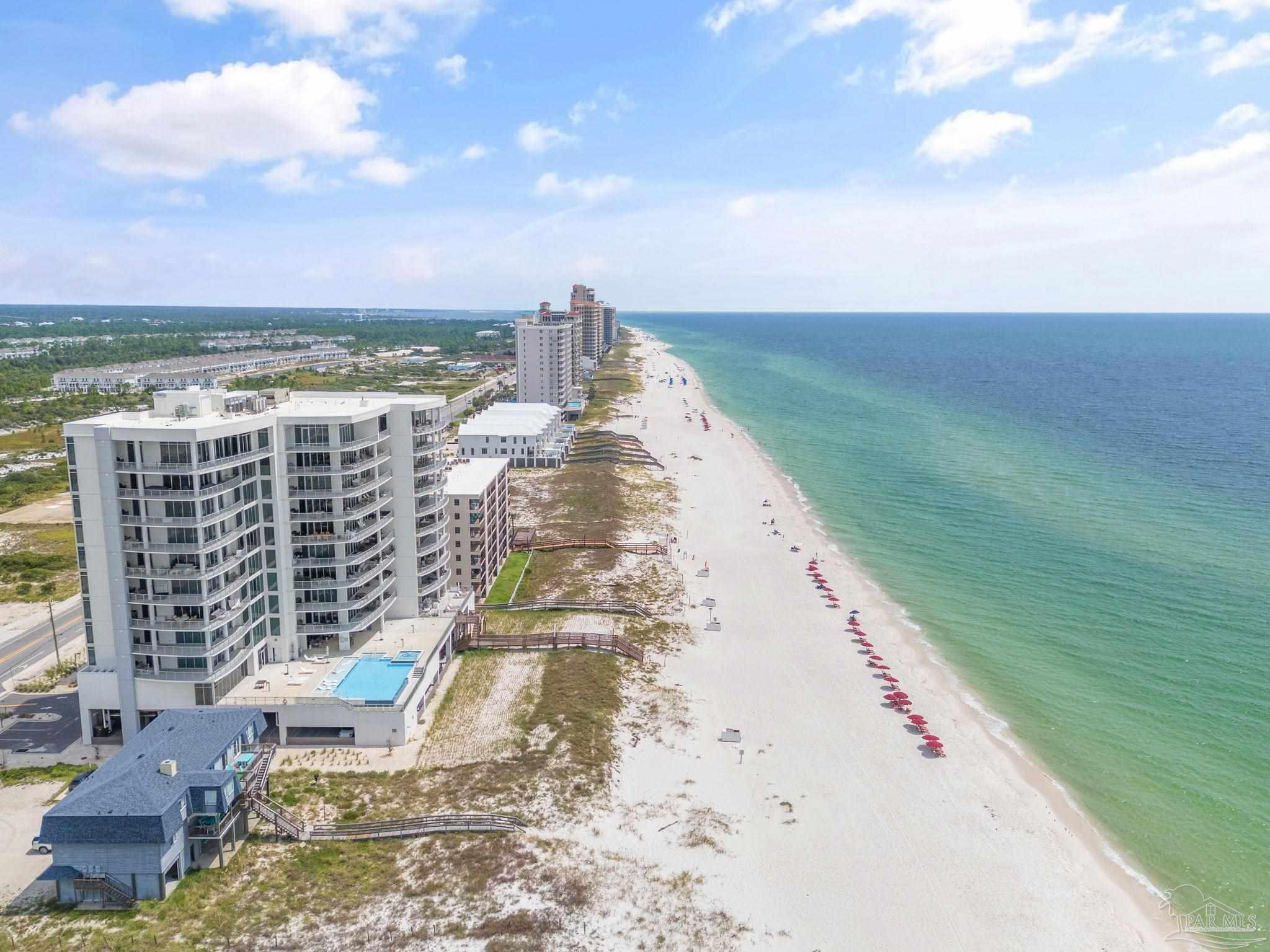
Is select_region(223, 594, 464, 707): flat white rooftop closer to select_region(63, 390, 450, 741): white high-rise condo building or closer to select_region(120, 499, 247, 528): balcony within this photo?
select_region(63, 390, 450, 741): white high-rise condo building

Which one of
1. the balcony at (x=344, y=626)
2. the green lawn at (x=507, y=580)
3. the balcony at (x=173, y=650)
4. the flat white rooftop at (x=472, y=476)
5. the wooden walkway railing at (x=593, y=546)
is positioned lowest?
the green lawn at (x=507, y=580)

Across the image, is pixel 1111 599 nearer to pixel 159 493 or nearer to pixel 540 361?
pixel 159 493

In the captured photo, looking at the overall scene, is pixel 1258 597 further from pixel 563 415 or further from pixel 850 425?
pixel 563 415

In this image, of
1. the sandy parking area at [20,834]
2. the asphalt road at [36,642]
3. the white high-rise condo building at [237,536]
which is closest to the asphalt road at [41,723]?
the white high-rise condo building at [237,536]

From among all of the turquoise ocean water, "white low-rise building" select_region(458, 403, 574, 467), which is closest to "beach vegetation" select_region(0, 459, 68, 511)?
"white low-rise building" select_region(458, 403, 574, 467)

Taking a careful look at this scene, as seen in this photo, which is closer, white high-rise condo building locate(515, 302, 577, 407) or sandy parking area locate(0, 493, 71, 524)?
sandy parking area locate(0, 493, 71, 524)

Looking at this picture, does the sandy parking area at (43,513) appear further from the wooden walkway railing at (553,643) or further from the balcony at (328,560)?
the wooden walkway railing at (553,643)
